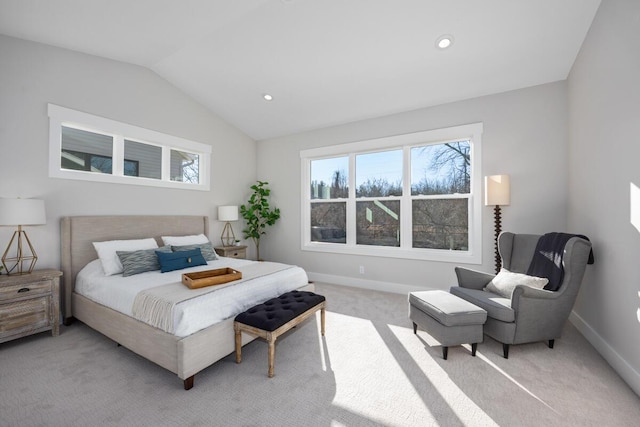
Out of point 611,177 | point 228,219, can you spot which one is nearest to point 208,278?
point 228,219

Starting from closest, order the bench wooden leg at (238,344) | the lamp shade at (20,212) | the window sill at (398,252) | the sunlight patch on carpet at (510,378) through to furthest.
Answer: the sunlight patch on carpet at (510,378) < the bench wooden leg at (238,344) < the lamp shade at (20,212) < the window sill at (398,252)

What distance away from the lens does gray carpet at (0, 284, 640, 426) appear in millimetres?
1657

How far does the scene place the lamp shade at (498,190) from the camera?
320cm

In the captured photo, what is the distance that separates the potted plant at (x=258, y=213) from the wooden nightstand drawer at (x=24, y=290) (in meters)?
2.94

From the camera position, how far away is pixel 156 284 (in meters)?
2.55

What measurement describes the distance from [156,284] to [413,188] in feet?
11.8

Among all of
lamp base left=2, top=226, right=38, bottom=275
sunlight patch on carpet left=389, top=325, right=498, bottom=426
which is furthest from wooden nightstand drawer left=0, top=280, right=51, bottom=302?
sunlight patch on carpet left=389, top=325, right=498, bottom=426

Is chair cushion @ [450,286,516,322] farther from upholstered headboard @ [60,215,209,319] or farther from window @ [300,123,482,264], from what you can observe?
upholstered headboard @ [60,215,209,319]

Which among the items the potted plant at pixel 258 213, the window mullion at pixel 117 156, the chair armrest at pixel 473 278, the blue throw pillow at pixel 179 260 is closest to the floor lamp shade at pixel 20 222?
the window mullion at pixel 117 156

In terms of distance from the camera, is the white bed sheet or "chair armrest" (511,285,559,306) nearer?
the white bed sheet

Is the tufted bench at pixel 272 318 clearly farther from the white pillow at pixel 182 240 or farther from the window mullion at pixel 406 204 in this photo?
the window mullion at pixel 406 204

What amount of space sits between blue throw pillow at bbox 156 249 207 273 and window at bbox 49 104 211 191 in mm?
1409

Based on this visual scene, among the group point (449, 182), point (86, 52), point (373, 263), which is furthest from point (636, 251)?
point (86, 52)

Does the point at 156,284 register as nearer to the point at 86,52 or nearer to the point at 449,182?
the point at 86,52
